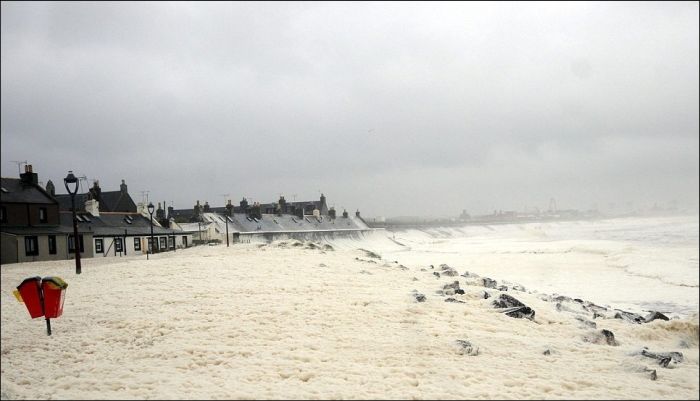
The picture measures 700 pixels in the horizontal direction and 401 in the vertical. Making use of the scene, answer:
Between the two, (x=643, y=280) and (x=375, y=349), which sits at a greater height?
(x=375, y=349)

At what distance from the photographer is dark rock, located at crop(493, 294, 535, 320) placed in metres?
12.2

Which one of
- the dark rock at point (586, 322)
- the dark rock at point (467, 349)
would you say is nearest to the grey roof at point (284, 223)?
the dark rock at point (586, 322)

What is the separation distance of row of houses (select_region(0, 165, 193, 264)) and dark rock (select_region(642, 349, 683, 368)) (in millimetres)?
11903

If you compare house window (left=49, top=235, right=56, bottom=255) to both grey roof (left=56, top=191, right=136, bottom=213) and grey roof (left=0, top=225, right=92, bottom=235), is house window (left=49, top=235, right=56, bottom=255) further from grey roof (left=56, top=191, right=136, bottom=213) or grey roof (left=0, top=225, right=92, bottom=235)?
grey roof (left=56, top=191, right=136, bottom=213)

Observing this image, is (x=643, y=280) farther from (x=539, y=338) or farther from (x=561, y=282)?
(x=539, y=338)

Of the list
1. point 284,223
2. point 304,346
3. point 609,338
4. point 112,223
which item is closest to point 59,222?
point 112,223

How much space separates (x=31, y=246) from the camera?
31.7ft

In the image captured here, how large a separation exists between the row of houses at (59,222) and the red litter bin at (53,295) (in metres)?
1.08

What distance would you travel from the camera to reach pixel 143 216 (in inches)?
622

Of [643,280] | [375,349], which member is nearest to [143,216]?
[375,349]

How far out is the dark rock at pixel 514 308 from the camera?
12.2 metres

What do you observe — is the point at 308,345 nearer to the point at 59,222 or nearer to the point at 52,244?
the point at 52,244

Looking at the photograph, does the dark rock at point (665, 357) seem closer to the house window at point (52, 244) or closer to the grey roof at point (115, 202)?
the house window at point (52, 244)

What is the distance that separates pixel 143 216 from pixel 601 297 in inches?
738
